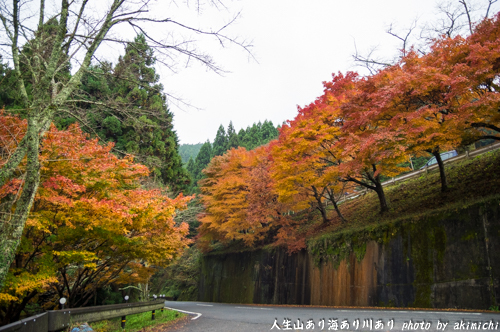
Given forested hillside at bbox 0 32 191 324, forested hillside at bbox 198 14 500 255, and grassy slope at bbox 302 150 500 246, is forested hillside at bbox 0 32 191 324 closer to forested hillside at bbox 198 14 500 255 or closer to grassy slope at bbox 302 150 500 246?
forested hillside at bbox 198 14 500 255

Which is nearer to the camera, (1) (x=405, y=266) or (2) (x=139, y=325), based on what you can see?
(2) (x=139, y=325)

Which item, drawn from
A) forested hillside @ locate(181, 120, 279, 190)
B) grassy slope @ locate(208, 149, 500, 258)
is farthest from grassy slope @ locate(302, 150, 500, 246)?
forested hillside @ locate(181, 120, 279, 190)

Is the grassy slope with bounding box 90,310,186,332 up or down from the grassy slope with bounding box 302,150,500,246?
down

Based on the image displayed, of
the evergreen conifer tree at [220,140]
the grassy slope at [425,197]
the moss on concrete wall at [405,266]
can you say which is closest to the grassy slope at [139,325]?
the moss on concrete wall at [405,266]

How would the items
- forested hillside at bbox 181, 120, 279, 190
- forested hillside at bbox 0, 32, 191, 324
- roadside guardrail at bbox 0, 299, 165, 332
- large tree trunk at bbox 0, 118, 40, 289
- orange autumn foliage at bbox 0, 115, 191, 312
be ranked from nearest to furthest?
1. roadside guardrail at bbox 0, 299, 165, 332
2. large tree trunk at bbox 0, 118, 40, 289
3. forested hillside at bbox 0, 32, 191, 324
4. orange autumn foliage at bbox 0, 115, 191, 312
5. forested hillside at bbox 181, 120, 279, 190

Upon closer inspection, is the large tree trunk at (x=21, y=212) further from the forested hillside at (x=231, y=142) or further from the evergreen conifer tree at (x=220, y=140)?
the evergreen conifer tree at (x=220, y=140)

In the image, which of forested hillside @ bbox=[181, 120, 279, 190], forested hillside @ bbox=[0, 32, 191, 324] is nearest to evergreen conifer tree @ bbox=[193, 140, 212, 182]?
forested hillside @ bbox=[181, 120, 279, 190]

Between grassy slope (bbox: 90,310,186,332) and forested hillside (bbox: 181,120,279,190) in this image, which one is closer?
grassy slope (bbox: 90,310,186,332)

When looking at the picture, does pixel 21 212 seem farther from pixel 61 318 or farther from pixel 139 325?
pixel 139 325

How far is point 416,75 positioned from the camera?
10.9 meters

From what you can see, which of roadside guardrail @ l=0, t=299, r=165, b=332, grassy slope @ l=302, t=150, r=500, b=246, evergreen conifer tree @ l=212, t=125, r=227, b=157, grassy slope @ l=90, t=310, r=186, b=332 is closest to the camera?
roadside guardrail @ l=0, t=299, r=165, b=332

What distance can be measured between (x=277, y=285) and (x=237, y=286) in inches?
232

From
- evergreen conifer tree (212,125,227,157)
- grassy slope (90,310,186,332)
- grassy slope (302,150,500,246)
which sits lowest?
grassy slope (90,310,186,332)

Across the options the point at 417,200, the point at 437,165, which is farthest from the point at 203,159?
the point at 417,200
